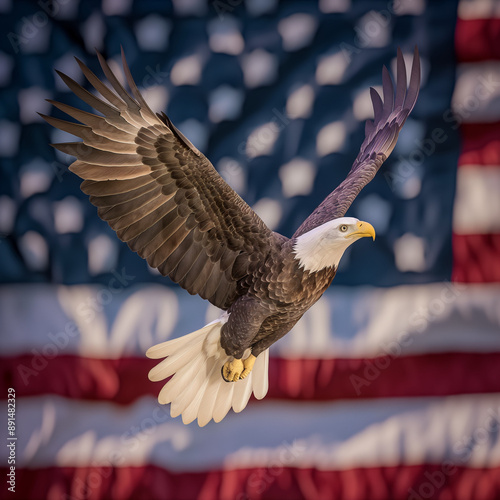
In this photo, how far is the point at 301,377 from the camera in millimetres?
→ 1264

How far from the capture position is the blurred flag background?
4.03 feet

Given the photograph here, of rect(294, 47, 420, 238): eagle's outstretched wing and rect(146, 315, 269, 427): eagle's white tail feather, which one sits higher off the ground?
rect(294, 47, 420, 238): eagle's outstretched wing

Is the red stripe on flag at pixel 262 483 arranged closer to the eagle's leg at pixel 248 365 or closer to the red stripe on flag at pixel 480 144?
the eagle's leg at pixel 248 365

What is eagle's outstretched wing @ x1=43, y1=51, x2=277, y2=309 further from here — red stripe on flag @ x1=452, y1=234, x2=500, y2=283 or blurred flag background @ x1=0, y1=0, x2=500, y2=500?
red stripe on flag @ x1=452, y1=234, x2=500, y2=283

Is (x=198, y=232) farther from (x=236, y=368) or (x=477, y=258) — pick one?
(x=477, y=258)

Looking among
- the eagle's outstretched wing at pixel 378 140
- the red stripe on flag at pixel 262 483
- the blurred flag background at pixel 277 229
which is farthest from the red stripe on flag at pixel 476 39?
the red stripe on flag at pixel 262 483

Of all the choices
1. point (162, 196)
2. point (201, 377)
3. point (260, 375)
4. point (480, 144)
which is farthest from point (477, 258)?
point (162, 196)

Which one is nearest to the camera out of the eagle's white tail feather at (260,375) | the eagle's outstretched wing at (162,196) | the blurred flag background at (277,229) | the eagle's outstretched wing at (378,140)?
the eagle's outstretched wing at (162,196)

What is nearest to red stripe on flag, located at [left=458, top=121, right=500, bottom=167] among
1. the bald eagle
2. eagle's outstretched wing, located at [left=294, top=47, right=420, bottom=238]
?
eagle's outstretched wing, located at [left=294, top=47, right=420, bottom=238]

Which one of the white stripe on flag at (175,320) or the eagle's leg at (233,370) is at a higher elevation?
the white stripe on flag at (175,320)

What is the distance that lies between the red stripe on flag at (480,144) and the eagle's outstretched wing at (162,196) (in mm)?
707

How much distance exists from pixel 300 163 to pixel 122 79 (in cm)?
46

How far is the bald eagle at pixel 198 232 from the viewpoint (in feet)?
2.43

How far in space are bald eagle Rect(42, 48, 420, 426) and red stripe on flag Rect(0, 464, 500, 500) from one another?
0.42 metres
